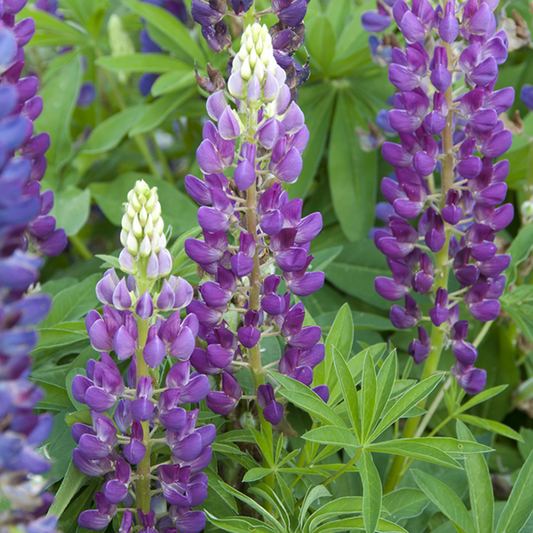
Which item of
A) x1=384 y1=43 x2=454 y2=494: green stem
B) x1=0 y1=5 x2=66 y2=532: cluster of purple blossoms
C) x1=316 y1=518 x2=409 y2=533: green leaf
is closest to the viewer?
x1=0 y1=5 x2=66 y2=532: cluster of purple blossoms

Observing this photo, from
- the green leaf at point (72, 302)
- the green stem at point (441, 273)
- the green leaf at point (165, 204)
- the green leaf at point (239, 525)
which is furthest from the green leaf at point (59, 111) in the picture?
the green leaf at point (239, 525)

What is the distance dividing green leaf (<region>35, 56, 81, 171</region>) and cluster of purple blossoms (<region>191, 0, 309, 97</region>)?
75 cm

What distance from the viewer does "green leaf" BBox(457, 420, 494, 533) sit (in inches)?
36.1

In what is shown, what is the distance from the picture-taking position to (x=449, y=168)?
1054mm

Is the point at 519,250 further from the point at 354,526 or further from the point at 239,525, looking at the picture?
the point at 239,525

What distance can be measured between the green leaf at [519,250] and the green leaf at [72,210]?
2.95 feet

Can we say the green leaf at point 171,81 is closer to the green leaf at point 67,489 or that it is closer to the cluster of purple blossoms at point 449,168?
the cluster of purple blossoms at point 449,168

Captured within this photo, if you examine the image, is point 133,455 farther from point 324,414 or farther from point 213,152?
point 213,152

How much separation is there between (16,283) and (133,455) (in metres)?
0.35

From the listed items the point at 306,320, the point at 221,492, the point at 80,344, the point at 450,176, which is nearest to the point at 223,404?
the point at 221,492

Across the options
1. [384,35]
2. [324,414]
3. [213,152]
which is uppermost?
[213,152]

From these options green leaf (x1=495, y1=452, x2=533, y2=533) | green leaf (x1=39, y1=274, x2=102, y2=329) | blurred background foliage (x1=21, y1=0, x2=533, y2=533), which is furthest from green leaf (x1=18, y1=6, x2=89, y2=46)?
green leaf (x1=495, y1=452, x2=533, y2=533)

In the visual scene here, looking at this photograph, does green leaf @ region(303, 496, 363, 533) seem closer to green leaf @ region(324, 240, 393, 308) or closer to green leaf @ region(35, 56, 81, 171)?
green leaf @ region(324, 240, 393, 308)

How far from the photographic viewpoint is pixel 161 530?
0.84 metres
